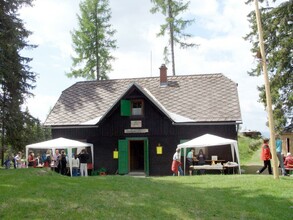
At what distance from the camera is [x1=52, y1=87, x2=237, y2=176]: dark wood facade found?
20.8 m

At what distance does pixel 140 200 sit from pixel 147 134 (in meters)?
12.2

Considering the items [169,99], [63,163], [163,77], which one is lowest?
[63,163]

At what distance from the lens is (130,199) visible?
938cm

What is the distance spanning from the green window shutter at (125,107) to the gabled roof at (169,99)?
422mm

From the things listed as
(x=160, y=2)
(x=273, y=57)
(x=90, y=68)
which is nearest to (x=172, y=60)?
(x=160, y=2)

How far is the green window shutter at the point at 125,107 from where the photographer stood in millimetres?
21500

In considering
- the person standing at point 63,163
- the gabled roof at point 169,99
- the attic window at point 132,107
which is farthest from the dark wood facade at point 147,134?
the person standing at point 63,163

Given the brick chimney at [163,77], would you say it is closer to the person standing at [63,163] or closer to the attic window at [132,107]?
the attic window at [132,107]

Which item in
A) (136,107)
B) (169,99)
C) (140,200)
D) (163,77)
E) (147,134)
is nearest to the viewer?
(140,200)

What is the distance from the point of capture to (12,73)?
22.5 metres

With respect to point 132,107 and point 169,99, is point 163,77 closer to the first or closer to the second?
point 169,99

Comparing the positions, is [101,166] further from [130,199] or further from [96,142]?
[130,199]

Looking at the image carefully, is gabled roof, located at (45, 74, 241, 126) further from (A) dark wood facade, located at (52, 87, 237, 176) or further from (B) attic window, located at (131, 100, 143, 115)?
(B) attic window, located at (131, 100, 143, 115)

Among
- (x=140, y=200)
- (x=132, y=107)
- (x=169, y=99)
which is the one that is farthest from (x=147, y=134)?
(x=140, y=200)
